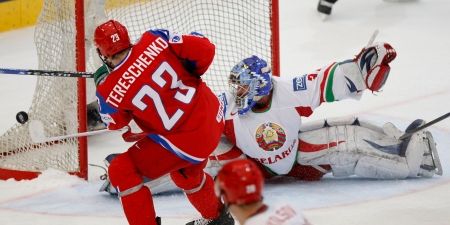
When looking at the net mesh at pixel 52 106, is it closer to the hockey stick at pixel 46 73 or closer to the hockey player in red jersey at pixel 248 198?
the hockey stick at pixel 46 73

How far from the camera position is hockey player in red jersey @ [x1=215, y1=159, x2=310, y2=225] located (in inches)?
94.8

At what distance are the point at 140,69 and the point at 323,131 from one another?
123 centimetres

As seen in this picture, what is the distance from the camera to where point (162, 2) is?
17.1 feet

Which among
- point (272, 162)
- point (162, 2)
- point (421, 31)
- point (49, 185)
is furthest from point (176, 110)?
point (421, 31)

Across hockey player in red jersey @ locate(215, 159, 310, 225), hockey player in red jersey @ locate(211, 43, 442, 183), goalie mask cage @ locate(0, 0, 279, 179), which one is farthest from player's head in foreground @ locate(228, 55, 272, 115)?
hockey player in red jersey @ locate(215, 159, 310, 225)

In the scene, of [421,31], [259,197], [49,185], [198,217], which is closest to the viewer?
[259,197]

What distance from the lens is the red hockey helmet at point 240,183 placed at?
241 centimetres

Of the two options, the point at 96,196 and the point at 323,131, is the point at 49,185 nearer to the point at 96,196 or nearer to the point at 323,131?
the point at 96,196

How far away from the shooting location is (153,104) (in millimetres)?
3443

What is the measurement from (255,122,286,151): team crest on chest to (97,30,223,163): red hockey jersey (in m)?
0.65

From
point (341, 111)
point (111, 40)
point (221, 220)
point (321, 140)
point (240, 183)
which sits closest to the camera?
point (240, 183)

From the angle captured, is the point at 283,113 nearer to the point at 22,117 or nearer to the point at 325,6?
the point at 22,117

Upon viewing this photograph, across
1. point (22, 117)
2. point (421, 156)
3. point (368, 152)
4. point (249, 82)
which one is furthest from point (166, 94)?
point (22, 117)

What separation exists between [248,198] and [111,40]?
1.20 metres
